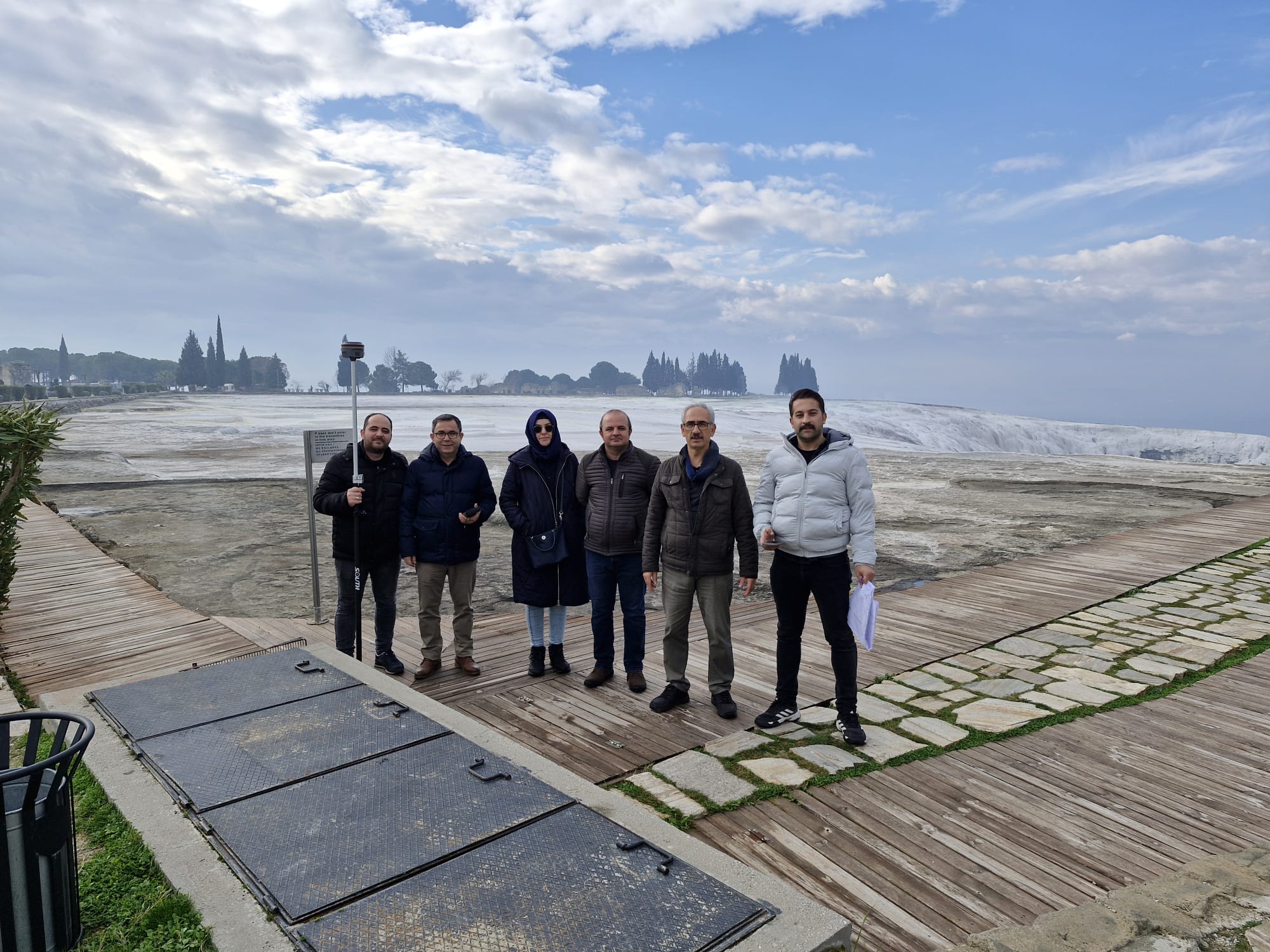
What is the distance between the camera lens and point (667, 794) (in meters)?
4.05

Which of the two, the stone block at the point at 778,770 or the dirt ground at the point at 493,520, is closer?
the stone block at the point at 778,770

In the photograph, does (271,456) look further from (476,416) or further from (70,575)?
(476,416)

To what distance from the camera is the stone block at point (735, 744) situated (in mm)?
4531

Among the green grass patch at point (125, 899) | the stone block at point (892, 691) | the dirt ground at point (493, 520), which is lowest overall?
the dirt ground at point (493, 520)

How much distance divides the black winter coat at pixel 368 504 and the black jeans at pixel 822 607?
285 centimetres

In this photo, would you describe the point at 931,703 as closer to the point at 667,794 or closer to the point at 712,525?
the point at 712,525

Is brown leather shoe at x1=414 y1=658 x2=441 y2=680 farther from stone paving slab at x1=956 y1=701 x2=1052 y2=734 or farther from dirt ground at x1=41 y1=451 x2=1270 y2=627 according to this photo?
stone paving slab at x1=956 y1=701 x2=1052 y2=734

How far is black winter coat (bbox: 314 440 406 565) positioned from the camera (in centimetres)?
586

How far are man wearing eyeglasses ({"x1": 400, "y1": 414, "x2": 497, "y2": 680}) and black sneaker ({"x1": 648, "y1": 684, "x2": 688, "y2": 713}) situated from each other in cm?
147

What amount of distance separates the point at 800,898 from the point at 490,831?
120 centimetres

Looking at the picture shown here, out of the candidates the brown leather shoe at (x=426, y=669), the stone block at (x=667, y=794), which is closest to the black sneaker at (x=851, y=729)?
the stone block at (x=667, y=794)

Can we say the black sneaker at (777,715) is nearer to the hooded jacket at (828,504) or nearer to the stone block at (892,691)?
the stone block at (892,691)

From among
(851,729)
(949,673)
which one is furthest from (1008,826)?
(949,673)

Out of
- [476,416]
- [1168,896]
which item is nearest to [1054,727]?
[1168,896]
